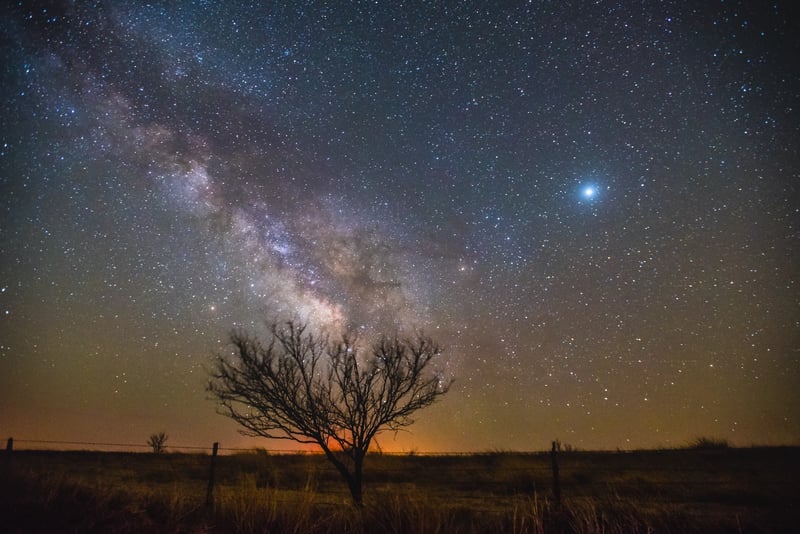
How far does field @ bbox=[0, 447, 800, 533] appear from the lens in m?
5.25

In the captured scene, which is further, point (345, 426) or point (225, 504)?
point (345, 426)

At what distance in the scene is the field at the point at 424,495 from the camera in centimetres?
525

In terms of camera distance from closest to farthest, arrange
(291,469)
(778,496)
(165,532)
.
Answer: (165,532) → (778,496) → (291,469)

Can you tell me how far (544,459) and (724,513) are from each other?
13.9 meters

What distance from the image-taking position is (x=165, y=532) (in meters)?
4.88

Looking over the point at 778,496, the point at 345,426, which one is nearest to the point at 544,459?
the point at 778,496

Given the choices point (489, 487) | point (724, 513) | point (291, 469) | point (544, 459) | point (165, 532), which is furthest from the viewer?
point (544, 459)

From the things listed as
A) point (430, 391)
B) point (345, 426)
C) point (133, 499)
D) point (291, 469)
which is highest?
point (430, 391)

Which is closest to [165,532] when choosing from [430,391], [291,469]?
[430,391]

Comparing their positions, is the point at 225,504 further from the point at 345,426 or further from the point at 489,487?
the point at 489,487

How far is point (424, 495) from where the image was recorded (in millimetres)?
6051

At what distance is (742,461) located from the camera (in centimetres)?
1997

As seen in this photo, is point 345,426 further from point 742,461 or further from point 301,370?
point 742,461

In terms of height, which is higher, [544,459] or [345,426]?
[345,426]
